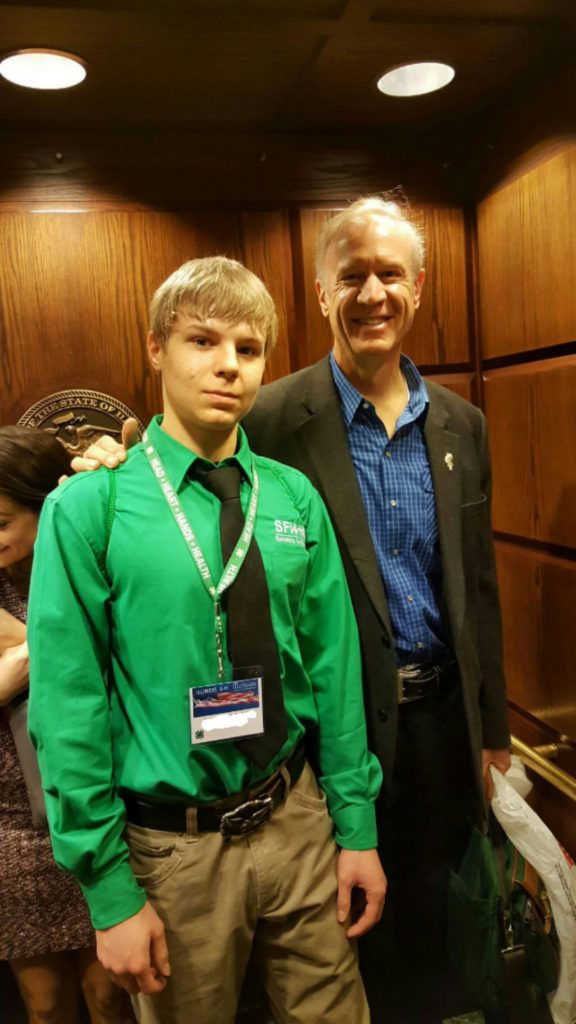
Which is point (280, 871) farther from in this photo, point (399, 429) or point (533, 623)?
point (533, 623)

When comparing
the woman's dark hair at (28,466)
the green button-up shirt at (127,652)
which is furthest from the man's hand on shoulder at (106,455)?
the woman's dark hair at (28,466)

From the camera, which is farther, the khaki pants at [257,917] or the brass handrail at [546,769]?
the brass handrail at [546,769]

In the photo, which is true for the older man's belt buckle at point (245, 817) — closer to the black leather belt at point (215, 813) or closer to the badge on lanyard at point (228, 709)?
the black leather belt at point (215, 813)

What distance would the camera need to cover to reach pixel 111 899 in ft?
3.68

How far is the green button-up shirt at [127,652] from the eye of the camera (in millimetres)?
1124

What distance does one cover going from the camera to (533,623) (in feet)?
8.41

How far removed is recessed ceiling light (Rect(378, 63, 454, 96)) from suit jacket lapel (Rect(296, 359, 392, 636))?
1.12 m

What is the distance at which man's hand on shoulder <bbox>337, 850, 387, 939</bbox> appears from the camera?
133 centimetres

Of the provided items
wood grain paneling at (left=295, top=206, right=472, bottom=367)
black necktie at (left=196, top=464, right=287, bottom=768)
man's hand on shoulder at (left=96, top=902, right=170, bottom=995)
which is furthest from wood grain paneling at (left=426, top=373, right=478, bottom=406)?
man's hand on shoulder at (left=96, top=902, right=170, bottom=995)

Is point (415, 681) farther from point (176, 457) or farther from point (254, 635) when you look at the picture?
point (176, 457)

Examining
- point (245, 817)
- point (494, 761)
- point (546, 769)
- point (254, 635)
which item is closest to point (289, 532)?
point (254, 635)

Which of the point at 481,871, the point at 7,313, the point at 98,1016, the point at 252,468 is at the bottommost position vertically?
the point at 98,1016

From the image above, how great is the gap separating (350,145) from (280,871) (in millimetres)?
2280

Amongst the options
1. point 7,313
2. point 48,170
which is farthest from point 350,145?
point 7,313
